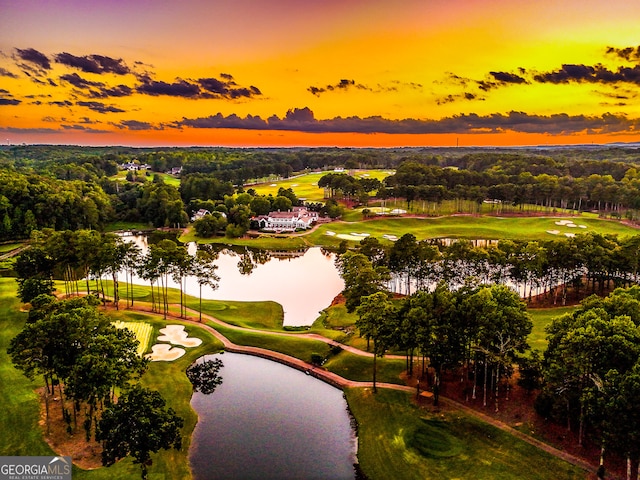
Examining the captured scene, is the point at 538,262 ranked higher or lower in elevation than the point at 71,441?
higher

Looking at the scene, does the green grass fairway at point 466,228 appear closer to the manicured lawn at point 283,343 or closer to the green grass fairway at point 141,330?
the manicured lawn at point 283,343

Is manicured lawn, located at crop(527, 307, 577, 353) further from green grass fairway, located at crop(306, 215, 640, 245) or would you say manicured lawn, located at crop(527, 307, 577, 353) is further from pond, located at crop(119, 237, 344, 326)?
green grass fairway, located at crop(306, 215, 640, 245)

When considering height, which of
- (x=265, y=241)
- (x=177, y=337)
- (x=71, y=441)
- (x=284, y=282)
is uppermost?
(x=71, y=441)

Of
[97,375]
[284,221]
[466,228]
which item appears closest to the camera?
[97,375]

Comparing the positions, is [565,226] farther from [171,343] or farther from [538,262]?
[171,343]

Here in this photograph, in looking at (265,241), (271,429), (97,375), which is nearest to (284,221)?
(265,241)

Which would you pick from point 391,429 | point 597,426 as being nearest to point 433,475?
point 391,429

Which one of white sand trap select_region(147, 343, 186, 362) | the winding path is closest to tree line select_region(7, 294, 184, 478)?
white sand trap select_region(147, 343, 186, 362)
